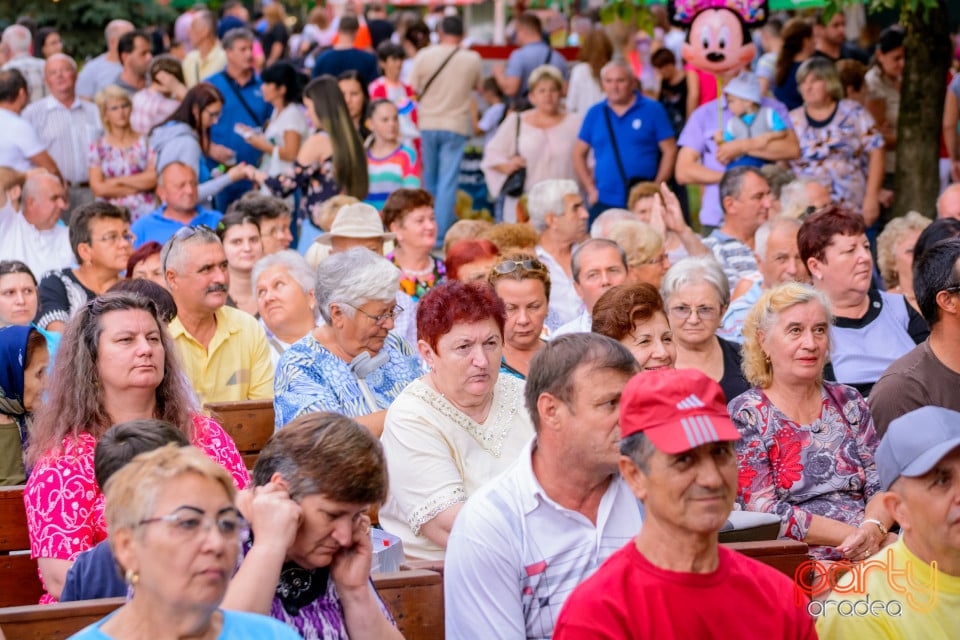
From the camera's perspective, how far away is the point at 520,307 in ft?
21.4

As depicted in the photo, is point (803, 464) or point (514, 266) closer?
point (803, 464)

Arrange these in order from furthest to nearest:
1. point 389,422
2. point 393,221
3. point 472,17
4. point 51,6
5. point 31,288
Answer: point 472,17 → point 51,6 → point 393,221 → point 31,288 → point 389,422

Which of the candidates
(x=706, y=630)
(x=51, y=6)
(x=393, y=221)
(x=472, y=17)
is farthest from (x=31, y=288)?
(x=472, y=17)

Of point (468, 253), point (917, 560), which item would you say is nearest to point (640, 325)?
point (468, 253)

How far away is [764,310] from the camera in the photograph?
18.6 feet

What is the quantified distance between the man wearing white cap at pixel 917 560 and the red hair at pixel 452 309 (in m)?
1.85

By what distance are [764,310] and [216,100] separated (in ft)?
23.5

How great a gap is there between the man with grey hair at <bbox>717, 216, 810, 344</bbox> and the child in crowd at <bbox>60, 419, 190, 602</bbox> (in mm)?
4254

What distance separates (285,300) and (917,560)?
178 inches

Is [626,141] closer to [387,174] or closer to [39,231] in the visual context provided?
[387,174]

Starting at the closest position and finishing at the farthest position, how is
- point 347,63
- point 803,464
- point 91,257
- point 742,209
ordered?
point 803,464
point 91,257
point 742,209
point 347,63

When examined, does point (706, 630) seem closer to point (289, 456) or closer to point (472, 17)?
point (289, 456)

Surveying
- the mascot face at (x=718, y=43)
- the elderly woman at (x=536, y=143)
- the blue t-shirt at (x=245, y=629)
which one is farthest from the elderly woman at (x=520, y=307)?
the elderly woman at (x=536, y=143)

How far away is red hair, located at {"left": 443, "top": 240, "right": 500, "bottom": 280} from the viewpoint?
7617mm
